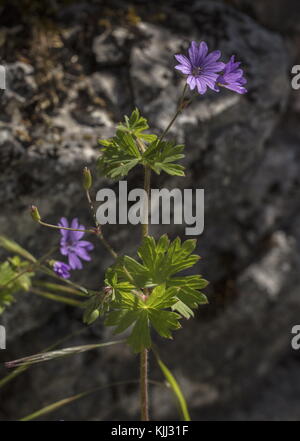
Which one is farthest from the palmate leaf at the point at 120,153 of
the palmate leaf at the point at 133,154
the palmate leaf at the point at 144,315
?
the palmate leaf at the point at 144,315

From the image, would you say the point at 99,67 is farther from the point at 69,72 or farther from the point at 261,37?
the point at 261,37

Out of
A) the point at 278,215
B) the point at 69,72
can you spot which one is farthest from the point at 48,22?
the point at 278,215

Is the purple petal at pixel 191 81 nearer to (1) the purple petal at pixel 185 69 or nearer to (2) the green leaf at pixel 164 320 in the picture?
(1) the purple petal at pixel 185 69

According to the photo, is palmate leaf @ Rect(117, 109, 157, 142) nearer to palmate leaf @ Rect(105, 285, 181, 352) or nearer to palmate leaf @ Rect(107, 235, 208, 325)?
palmate leaf @ Rect(107, 235, 208, 325)

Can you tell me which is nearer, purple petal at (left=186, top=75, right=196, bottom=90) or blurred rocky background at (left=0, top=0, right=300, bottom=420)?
purple petal at (left=186, top=75, right=196, bottom=90)

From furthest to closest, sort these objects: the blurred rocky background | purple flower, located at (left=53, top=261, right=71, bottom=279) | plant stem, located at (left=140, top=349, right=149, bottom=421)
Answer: the blurred rocky background < purple flower, located at (left=53, top=261, right=71, bottom=279) < plant stem, located at (left=140, top=349, right=149, bottom=421)

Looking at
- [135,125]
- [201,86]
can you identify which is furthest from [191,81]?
[135,125]

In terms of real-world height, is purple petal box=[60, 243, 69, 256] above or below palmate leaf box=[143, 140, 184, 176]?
below

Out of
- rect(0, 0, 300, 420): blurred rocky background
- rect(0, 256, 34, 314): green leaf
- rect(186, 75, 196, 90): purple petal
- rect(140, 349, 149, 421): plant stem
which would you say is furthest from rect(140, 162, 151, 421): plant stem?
rect(0, 0, 300, 420): blurred rocky background

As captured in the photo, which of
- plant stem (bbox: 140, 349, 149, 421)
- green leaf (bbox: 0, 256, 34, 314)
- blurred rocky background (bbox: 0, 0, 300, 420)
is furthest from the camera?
blurred rocky background (bbox: 0, 0, 300, 420)
